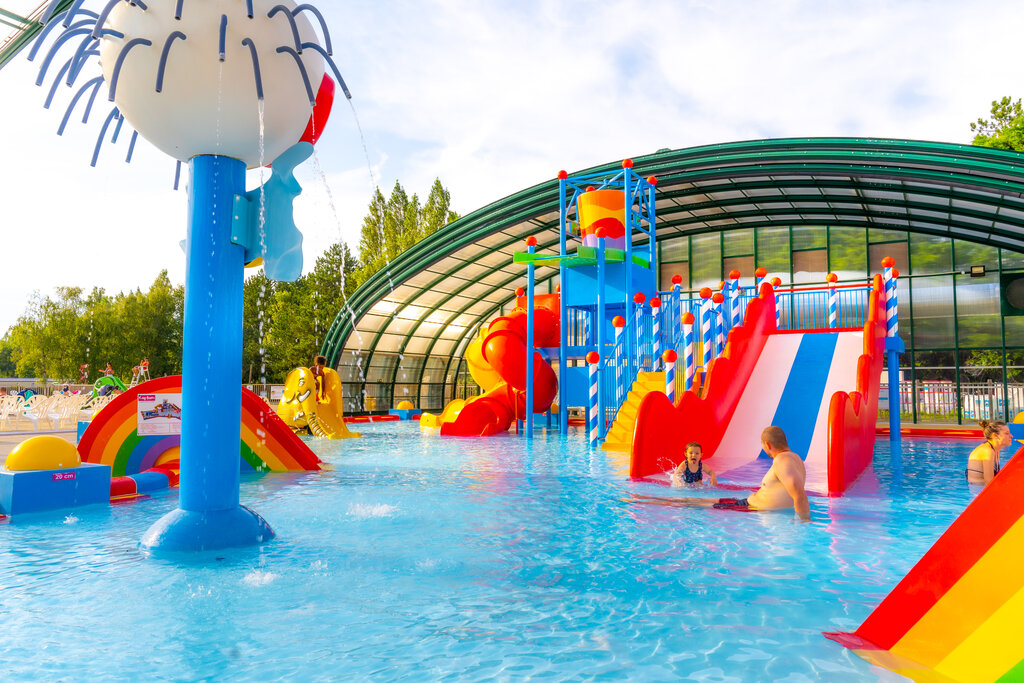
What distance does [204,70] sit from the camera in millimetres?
5098

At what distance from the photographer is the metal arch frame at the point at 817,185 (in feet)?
49.8

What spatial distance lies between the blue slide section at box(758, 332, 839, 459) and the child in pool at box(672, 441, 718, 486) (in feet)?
9.45

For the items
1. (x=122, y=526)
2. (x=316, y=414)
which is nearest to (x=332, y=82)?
(x=122, y=526)

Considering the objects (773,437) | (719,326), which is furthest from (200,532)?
(719,326)

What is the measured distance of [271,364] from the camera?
45.2 metres

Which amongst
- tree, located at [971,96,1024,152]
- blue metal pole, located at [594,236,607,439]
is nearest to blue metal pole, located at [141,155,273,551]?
blue metal pole, located at [594,236,607,439]

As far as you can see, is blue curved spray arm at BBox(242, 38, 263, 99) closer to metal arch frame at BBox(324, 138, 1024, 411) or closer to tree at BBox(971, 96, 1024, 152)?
metal arch frame at BBox(324, 138, 1024, 411)

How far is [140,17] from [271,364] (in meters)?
42.5

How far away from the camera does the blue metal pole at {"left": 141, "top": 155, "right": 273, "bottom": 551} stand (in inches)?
209

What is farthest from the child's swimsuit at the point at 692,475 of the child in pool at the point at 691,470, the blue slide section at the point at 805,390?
the blue slide section at the point at 805,390

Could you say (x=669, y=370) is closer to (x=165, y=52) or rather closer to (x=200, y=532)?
(x=200, y=532)

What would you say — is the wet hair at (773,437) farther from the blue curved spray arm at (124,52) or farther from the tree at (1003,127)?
the tree at (1003,127)

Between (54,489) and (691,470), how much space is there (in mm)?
6987

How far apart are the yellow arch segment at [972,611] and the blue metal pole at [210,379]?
14.8ft
